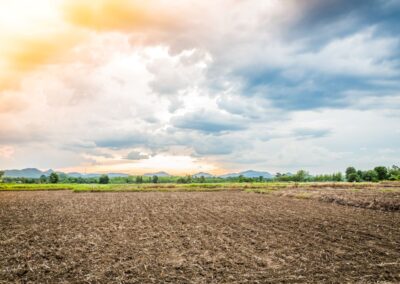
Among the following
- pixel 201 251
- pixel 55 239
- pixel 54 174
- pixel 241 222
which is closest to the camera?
pixel 201 251

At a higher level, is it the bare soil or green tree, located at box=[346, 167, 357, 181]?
green tree, located at box=[346, 167, 357, 181]

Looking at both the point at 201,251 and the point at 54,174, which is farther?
the point at 54,174

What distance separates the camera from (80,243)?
14.3 meters

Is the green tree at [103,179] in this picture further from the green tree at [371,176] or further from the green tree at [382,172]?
the green tree at [382,172]

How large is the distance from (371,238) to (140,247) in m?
10.5

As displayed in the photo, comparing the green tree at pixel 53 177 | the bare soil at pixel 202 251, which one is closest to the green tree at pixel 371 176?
the bare soil at pixel 202 251

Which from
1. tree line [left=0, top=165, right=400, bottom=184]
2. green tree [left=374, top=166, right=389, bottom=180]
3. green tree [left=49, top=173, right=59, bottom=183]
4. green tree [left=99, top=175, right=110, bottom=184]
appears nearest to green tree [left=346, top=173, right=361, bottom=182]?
tree line [left=0, top=165, right=400, bottom=184]

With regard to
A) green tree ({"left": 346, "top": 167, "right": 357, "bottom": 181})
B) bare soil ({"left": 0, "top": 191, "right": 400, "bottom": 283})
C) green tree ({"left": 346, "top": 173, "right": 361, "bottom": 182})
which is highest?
green tree ({"left": 346, "top": 167, "right": 357, "bottom": 181})

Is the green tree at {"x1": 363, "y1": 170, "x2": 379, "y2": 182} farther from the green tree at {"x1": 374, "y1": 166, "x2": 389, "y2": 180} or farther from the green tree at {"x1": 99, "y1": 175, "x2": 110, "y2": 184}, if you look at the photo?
the green tree at {"x1": 99, "y1": 175, "x2": 110, "y2": 184}

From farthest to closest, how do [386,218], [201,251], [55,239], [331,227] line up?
[386,218], [331,227], [55,239], [201,251]

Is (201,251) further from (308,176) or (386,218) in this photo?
(308,176)

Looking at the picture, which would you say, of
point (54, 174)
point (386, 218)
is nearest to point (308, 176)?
point (54, 174)

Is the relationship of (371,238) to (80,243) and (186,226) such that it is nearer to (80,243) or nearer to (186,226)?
(186,226)

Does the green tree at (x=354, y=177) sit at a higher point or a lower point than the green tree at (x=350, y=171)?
lower
